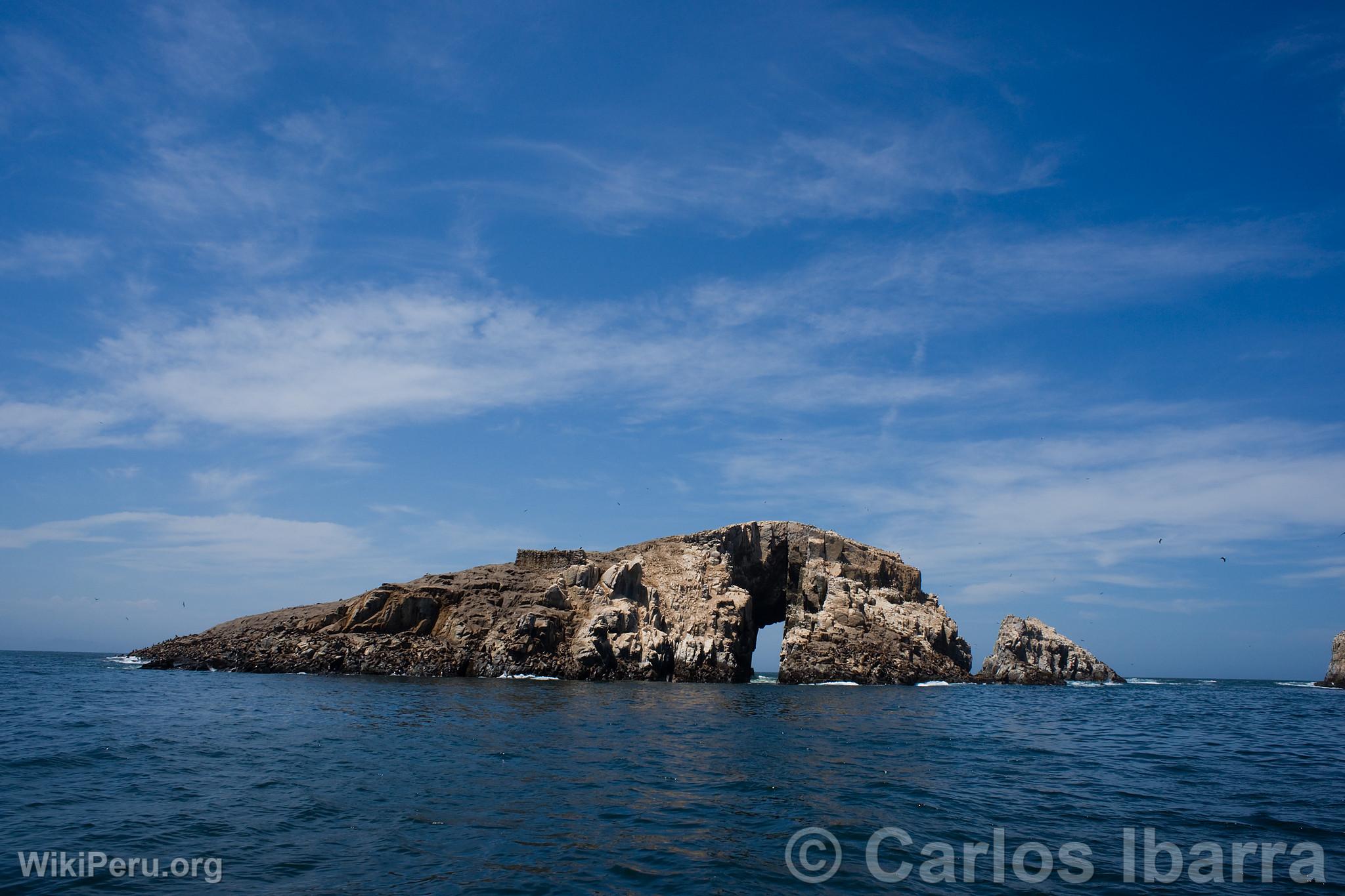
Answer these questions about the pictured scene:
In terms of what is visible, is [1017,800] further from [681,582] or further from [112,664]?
[112,664]

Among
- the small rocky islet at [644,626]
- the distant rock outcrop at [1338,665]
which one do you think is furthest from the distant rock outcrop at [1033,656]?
the distant rock outcrop at [1338,665]

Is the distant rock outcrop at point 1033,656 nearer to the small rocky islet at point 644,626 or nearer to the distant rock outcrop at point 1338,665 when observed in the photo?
the small rocky islet at point 644,626

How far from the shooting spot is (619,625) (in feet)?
216

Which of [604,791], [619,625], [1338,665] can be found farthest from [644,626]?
[1338,665]

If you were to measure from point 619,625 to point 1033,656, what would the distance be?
52.2 metres

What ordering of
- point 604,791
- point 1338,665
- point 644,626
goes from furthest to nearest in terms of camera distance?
point 1338,665, point 644,626, point 604,791

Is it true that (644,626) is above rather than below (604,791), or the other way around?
above

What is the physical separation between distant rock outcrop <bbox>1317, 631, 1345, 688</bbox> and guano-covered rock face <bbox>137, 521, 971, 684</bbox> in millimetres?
56488

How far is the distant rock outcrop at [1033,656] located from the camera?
Answer: 3268 inches

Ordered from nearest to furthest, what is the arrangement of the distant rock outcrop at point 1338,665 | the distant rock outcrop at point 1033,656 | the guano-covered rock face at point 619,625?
1. the guano-covered rock face at point 619,625
2. the distant rock outcrop at point 1033,656
3. the distant rock outcrop at point 1338,665

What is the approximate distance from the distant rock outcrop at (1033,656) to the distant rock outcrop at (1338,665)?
34.6 m

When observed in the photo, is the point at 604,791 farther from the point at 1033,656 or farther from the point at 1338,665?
the point at 1338,665

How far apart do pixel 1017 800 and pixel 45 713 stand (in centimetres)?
4051

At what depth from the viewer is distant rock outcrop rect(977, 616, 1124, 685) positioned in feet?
272
